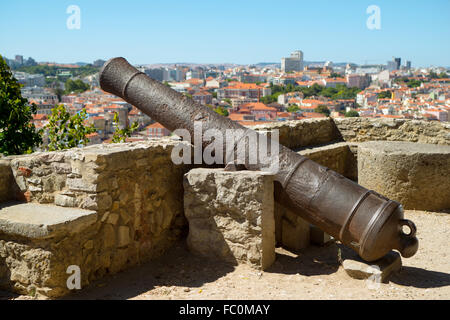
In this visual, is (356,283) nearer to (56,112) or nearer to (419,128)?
(419,128)

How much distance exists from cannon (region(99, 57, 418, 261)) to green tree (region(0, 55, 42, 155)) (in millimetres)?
4664

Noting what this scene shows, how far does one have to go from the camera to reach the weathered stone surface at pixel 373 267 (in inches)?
146

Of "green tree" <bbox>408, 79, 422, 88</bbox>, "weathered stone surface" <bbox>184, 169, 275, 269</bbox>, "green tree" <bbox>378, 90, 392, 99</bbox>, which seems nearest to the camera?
"weathered stone surface" <bbox>184, 169, 275, 269</bbox>

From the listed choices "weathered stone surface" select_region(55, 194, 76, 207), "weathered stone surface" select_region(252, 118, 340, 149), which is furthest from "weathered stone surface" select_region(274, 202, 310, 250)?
"weathered stone surface" select_region(55, 194, 76, 207)

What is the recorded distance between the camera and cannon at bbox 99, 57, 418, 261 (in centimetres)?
362

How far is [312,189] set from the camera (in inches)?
153

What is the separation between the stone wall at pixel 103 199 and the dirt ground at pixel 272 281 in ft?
0.68

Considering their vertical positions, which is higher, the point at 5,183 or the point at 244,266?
the point at 5,183

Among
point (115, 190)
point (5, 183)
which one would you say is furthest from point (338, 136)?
point (5, 183)

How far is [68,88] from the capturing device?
117438mm

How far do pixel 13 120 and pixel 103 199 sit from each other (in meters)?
5.86

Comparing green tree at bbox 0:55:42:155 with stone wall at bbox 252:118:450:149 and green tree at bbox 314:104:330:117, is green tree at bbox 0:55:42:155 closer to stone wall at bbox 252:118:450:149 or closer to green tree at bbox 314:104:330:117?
stone wall at bbox 252:118:450:149

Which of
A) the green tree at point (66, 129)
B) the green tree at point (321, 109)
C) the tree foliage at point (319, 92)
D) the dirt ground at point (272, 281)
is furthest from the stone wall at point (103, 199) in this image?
the tree foliage at point (319, 92)
